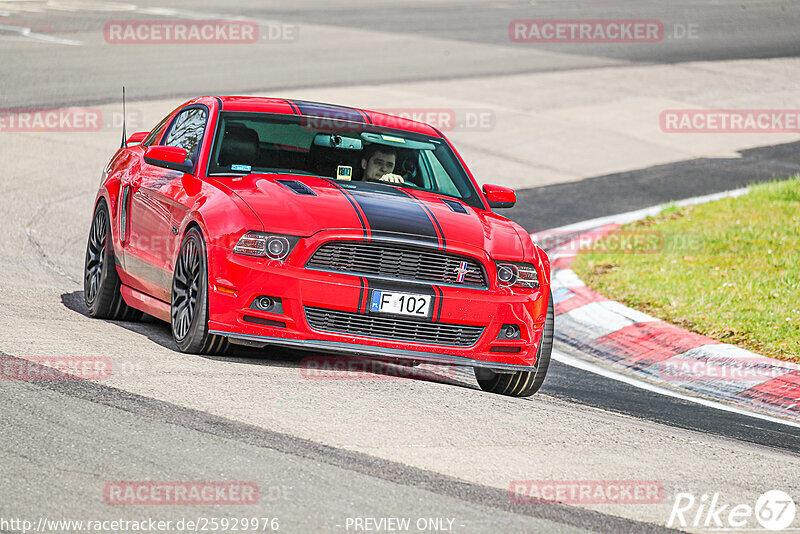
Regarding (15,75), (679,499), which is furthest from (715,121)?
(679,499)

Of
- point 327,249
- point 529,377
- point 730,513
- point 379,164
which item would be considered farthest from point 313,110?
point 730,513

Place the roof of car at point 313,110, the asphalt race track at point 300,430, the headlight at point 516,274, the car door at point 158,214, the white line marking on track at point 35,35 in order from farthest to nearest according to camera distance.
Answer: the white line marking on track at point 35,35, the roof of car at point 313,110, the car door at point 158,214, the headlight at point 516,274, the asphalt race track at point 300,430

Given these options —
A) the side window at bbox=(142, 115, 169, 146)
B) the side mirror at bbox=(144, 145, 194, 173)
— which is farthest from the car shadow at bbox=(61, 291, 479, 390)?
the side window at bbox=(142, 115, 169, 146)

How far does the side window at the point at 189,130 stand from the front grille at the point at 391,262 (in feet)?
5.12

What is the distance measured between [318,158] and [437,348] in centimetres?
172

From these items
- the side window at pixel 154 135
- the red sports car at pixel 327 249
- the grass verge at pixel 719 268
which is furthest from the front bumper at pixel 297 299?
the grass verge at pixel 719 268

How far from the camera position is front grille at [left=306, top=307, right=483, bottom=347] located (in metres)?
6.96

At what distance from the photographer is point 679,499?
17.3 feet

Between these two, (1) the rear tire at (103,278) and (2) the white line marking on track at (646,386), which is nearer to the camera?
(2) the white line marking on track at (646,386)

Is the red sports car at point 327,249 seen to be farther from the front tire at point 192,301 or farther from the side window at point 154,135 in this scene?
the side window at point 154,135

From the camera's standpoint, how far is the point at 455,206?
7.87 m

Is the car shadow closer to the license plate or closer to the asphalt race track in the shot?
the asphalt race track

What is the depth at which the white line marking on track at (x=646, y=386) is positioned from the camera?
312 inches

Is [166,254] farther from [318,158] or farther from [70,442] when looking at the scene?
[70,442]
